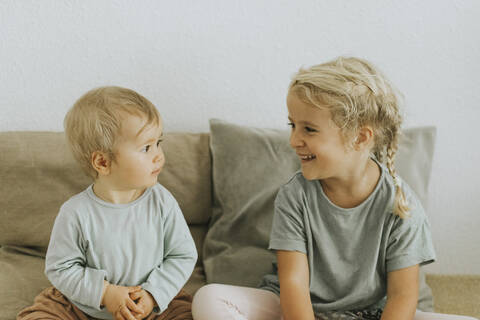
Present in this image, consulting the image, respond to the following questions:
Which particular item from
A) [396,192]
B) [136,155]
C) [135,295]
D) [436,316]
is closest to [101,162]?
[136,155]

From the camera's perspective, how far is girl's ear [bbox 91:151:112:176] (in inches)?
48.1

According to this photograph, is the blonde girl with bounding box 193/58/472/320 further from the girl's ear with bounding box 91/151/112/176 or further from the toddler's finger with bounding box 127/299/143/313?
the girl's ear with bounding box 91/151/112/176

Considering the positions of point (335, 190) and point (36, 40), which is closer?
point (335, 190)

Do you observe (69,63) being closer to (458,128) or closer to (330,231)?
(330,231)

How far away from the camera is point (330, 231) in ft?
4.41

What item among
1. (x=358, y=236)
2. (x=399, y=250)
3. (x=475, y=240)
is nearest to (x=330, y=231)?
(x=358, y=236)

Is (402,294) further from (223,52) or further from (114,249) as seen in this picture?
(223,52)

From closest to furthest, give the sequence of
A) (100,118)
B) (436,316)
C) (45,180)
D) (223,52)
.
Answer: (100,118) < (436,316) < (45,180) < (223,52)

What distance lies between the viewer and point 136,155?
4.03 feet

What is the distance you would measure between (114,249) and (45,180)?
430 mm

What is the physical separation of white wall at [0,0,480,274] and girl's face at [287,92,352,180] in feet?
1.60

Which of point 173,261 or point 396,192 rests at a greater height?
point 396,192

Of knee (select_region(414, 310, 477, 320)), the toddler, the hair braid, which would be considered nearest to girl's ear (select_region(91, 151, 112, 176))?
the toddler

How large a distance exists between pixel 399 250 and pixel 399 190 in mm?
150
